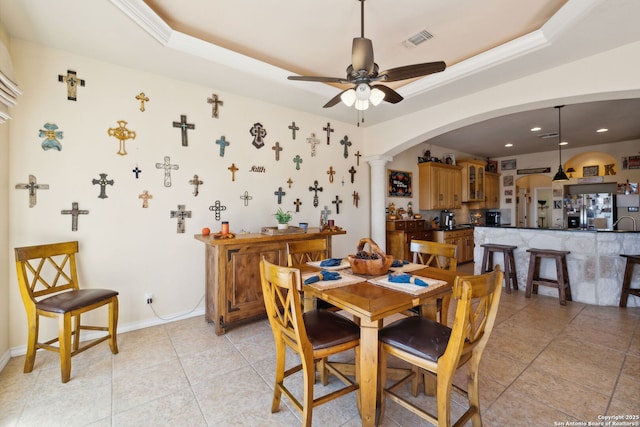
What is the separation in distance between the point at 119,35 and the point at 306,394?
2.98m

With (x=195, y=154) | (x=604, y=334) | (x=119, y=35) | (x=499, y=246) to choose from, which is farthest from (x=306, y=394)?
(x=499, y=246)

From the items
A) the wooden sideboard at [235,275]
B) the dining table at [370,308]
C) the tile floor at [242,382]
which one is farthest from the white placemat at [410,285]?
the wooden sideboard at [235,275]

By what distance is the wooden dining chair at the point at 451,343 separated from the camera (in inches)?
49.5

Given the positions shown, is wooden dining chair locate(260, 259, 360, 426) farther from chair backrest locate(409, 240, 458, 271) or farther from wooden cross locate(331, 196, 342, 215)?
wooden cross locate(331, 196, 342, 215)

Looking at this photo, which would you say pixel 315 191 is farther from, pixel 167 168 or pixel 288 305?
pixel 288 305

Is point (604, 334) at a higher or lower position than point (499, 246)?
lower

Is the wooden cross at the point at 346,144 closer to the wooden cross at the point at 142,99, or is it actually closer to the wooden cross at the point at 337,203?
the wooden cross at the point at 337,203

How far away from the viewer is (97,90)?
2619mm

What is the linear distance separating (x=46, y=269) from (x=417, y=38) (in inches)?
155

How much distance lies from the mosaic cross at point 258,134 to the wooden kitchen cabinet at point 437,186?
3.80 metres

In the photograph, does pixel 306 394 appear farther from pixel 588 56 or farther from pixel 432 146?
pixel 432 146

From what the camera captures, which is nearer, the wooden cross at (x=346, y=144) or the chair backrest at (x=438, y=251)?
the chair backrest at (x=438, y=251)

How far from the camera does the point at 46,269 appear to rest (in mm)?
2434

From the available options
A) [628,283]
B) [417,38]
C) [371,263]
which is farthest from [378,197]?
[628,283]
